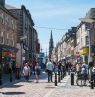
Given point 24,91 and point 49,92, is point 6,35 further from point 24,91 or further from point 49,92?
point 49,92

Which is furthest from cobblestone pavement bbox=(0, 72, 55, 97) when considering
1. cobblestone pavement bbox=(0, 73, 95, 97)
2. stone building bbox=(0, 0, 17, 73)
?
stone building bbox=(0, 0, 17, 73)

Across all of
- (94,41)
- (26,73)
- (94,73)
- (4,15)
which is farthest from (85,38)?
(94,73)

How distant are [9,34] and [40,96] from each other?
127 ft

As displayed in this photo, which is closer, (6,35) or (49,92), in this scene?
(49,92)

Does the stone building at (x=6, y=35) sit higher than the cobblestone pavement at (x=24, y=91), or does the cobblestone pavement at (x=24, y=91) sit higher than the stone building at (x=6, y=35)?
the stone building at (x=6, y=35)

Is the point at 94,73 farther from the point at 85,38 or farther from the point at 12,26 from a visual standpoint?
the point at 85,38

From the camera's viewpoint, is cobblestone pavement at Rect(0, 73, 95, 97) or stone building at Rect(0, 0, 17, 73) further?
stone building at Rect(0, 0, 17, 73)

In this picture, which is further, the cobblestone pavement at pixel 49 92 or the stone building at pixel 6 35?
the stone building at pixel 6 35

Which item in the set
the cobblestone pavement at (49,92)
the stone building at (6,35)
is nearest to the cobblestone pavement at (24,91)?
the cobblestone pavement at (49,92)

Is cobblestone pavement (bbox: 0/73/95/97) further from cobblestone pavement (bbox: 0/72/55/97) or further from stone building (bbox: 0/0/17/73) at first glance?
stone building (bbox: 0/0/17/73)

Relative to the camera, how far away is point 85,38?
7356 centimetres

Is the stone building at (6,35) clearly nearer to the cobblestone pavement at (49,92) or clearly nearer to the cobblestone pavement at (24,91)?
the cobblestone pavement at (24,91)

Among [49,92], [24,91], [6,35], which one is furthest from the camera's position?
[6,35]

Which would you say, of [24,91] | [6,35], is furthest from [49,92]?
[6,35]
